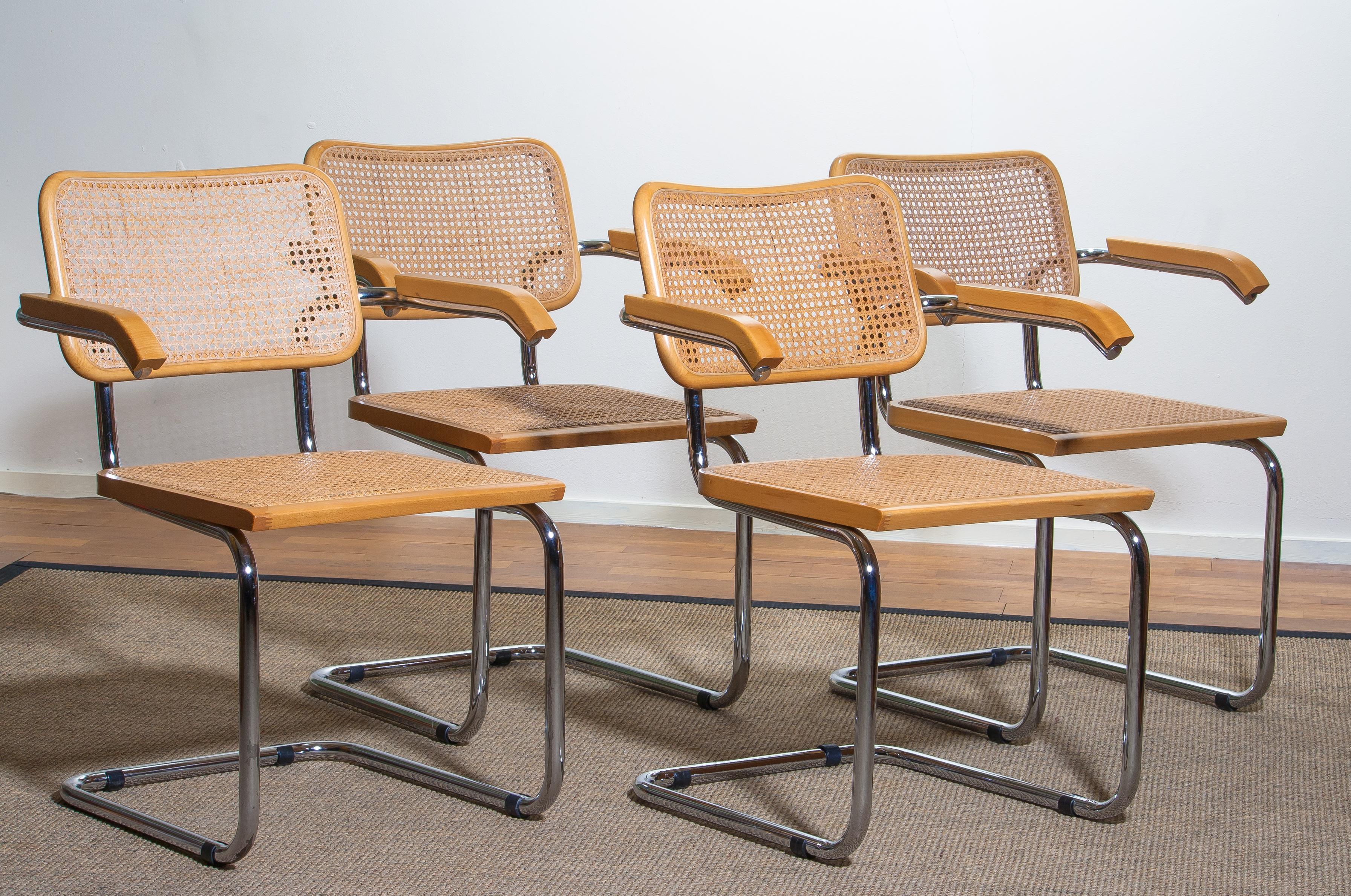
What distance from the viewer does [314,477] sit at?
67.6 inches

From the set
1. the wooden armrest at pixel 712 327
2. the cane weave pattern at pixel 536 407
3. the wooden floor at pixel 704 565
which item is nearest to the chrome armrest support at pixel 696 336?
the wooden armrest at pixel 712 327

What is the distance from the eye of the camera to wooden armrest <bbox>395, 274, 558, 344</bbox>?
197 centimetres

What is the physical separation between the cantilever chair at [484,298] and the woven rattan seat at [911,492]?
298 millimetres

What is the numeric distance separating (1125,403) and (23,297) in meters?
1.63

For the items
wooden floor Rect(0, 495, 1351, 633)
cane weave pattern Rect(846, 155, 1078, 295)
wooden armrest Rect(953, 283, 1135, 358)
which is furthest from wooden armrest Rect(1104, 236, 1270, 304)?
wooden floor Rect(0, 495, 1351, 633)

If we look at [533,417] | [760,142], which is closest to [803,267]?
[533,417]

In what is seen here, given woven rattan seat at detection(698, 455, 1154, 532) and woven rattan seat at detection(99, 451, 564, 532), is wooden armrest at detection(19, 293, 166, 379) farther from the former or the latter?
woven rattan seat at detection(698, 455, 1154, 532)

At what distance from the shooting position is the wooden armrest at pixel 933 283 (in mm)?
2139

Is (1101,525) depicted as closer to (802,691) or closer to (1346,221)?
(1346,221)

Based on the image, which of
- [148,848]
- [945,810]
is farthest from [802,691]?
[148,848]

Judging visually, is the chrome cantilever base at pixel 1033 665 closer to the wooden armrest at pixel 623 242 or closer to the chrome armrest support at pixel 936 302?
the chrome armrest support at pixel 936 302

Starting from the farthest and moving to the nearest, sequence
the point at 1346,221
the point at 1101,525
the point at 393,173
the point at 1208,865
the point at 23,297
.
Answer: the point at 1101,525 < the point at 1346,221 < the point at 393,173 < the point at 23,297 < the point at 1208,865

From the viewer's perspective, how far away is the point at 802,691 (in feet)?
7.72

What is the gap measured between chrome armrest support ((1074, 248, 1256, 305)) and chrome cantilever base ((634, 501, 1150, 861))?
56cm
